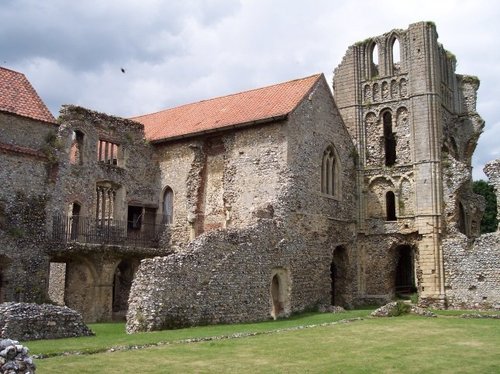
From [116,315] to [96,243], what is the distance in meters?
3.35

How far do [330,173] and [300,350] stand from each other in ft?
51.4

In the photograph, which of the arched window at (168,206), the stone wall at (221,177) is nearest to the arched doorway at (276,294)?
the stone wall at (221,177)

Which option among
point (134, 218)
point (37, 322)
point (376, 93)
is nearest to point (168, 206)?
point (134, 218)

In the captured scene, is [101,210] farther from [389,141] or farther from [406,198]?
[389,141]

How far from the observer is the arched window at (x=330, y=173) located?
2709 cm

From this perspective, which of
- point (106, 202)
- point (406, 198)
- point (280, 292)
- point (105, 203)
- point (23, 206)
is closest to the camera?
point (23, 206)

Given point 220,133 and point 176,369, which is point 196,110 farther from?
point 176,369

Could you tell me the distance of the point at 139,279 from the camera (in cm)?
1834

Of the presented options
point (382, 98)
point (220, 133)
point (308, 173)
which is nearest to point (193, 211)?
point (220, 133)

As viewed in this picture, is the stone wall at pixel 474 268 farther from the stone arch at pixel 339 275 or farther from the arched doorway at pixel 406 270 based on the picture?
the arched doorway at pixel 406 270

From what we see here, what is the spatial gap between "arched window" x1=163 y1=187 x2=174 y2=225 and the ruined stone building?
7 cm

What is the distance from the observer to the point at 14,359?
8672 millimetres

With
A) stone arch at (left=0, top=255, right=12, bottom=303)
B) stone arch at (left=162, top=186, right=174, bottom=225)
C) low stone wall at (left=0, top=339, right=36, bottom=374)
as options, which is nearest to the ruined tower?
stone arch at (left=162, top=186, right=174, bottom=225)

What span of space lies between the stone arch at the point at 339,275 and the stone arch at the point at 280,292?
5187 millimetres
